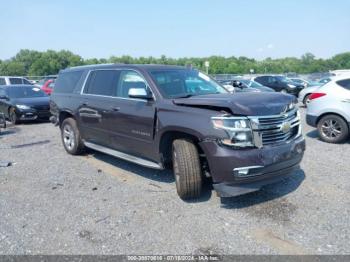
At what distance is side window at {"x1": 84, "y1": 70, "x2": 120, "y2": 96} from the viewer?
5.71 metres

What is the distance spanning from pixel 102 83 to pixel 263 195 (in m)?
3.42

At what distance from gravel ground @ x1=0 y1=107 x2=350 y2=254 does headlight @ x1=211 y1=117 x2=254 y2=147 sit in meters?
0.93

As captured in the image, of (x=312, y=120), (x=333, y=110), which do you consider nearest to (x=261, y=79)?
(x=312, y=120)

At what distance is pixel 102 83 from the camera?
601 cm

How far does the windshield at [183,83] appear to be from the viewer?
4961 mm

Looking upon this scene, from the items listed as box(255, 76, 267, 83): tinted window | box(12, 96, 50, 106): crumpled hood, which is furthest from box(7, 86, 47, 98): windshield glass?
box(255, 76, 267, 83): tinted window

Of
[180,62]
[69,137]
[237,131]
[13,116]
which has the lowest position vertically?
[13,116]

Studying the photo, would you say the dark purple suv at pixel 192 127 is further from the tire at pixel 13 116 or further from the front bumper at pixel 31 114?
the tire at pixel 13 116

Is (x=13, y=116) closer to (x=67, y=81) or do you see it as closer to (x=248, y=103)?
(x=67, y=81)

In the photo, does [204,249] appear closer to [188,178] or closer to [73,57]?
[188,178]

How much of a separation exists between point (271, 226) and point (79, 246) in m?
2.12

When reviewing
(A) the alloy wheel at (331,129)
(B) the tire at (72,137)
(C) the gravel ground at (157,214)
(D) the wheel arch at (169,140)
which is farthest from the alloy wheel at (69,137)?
(A) the alloy wheel at (331,129)

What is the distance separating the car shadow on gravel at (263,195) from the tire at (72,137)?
11.7 ft

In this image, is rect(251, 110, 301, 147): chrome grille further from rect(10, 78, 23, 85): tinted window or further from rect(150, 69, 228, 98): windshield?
rect(10, 78, 23, 85): tinted window
